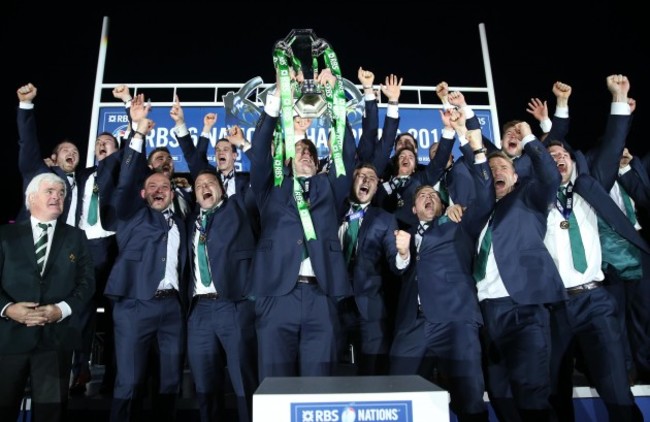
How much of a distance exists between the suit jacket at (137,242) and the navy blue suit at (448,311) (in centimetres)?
164

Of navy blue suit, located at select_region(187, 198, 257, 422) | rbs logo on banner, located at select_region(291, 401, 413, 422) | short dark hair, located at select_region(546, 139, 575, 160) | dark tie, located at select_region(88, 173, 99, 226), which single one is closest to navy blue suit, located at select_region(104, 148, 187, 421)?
navy blue suit, located at select_region(187, 198, 257, 422)

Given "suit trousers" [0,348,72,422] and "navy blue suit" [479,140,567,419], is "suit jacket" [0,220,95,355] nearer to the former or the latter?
"suit trousers" [0,348,72,422]

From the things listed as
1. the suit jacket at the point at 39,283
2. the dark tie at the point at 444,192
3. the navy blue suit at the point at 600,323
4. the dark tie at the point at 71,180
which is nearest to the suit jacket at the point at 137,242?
the suit jacket at the point at 39,283

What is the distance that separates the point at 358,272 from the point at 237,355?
3.23 ft

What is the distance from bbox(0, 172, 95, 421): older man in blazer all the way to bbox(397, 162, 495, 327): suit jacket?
2.07 meters

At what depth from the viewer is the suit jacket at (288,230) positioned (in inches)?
139

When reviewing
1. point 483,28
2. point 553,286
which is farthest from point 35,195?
point 483,28

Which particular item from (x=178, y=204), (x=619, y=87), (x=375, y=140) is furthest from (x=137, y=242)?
(x=619, y=87)

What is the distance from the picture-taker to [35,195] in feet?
11.5

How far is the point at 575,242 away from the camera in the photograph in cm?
384

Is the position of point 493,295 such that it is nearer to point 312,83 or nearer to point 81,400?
point 312,83

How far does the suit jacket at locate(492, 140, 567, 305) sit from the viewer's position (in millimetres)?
3580

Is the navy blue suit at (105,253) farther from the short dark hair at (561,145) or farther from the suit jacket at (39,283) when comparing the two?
the short dark hair at (561,145)

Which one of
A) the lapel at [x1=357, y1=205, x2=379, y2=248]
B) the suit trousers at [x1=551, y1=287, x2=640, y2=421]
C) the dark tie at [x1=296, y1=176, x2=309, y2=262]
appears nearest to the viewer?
the suit trousers at [x1=551, y1=287, x2=640, y2=421]
